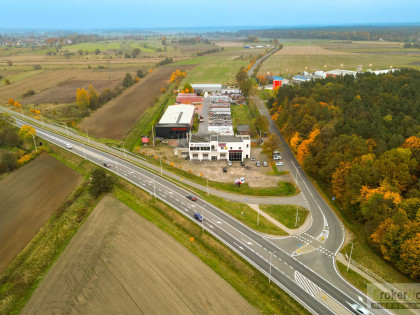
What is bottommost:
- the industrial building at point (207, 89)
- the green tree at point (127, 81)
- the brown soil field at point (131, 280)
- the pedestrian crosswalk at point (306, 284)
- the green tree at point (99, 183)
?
the brown soil field at point (131, 280)

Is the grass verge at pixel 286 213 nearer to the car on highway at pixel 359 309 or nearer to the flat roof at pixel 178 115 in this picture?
the car on highway at pixel 359 309

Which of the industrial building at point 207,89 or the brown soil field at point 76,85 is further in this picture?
the industrial building at point 207,89

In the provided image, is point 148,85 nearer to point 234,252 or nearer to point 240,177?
point 240,177

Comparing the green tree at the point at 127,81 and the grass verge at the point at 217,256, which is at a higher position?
the green tree at the point at 127,81

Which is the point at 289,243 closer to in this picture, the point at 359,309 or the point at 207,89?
the point at 359,309

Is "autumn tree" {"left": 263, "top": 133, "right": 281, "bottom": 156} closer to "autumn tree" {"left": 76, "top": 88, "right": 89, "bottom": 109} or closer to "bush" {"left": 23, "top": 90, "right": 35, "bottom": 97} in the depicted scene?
"autumn tree" {"left": 76, "top": 88, "right": 89, "bottom": 109}

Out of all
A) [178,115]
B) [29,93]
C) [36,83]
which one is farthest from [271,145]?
[36,83]

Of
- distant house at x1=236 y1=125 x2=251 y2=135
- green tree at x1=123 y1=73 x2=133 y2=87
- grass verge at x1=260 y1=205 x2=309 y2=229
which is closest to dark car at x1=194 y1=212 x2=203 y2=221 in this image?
grass verge at x1=260 y1=205 x2=309 y2=229

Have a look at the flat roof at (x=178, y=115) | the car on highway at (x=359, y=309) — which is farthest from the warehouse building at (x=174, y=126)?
the car on highway at (x=359, y=309)
